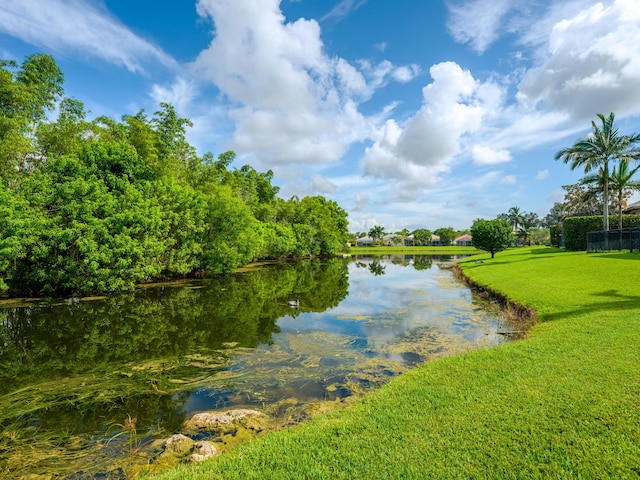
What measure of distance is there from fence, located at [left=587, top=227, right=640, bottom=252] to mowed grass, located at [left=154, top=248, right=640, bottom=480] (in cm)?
2519

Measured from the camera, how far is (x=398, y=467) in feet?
13.2

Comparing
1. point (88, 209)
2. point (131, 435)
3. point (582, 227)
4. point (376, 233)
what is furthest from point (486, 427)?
point (376, 233)

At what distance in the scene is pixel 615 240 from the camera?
90.9 feet

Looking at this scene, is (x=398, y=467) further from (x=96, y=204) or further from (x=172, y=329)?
(x=96, y=204)

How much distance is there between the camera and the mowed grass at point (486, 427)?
3998 mm

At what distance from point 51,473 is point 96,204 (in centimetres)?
1943

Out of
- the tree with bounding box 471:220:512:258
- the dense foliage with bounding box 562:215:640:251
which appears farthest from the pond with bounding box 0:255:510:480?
the dense foliage with bounding box 562:215:640:251

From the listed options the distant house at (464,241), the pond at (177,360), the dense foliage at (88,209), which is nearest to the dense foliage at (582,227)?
the pond at (177,360)

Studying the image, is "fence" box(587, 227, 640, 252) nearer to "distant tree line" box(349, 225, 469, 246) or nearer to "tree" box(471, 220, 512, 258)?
"tree" box(471, 220, 512, 258)

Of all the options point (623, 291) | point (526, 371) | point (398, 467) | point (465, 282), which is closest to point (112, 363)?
point (398, 467)

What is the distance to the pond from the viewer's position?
6.05 metres

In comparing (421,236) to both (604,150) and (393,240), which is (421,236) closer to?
(393,240)

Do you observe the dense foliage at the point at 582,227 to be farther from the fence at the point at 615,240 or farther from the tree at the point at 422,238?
the tree at the point at 422,238

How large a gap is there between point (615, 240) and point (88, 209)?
135ft
